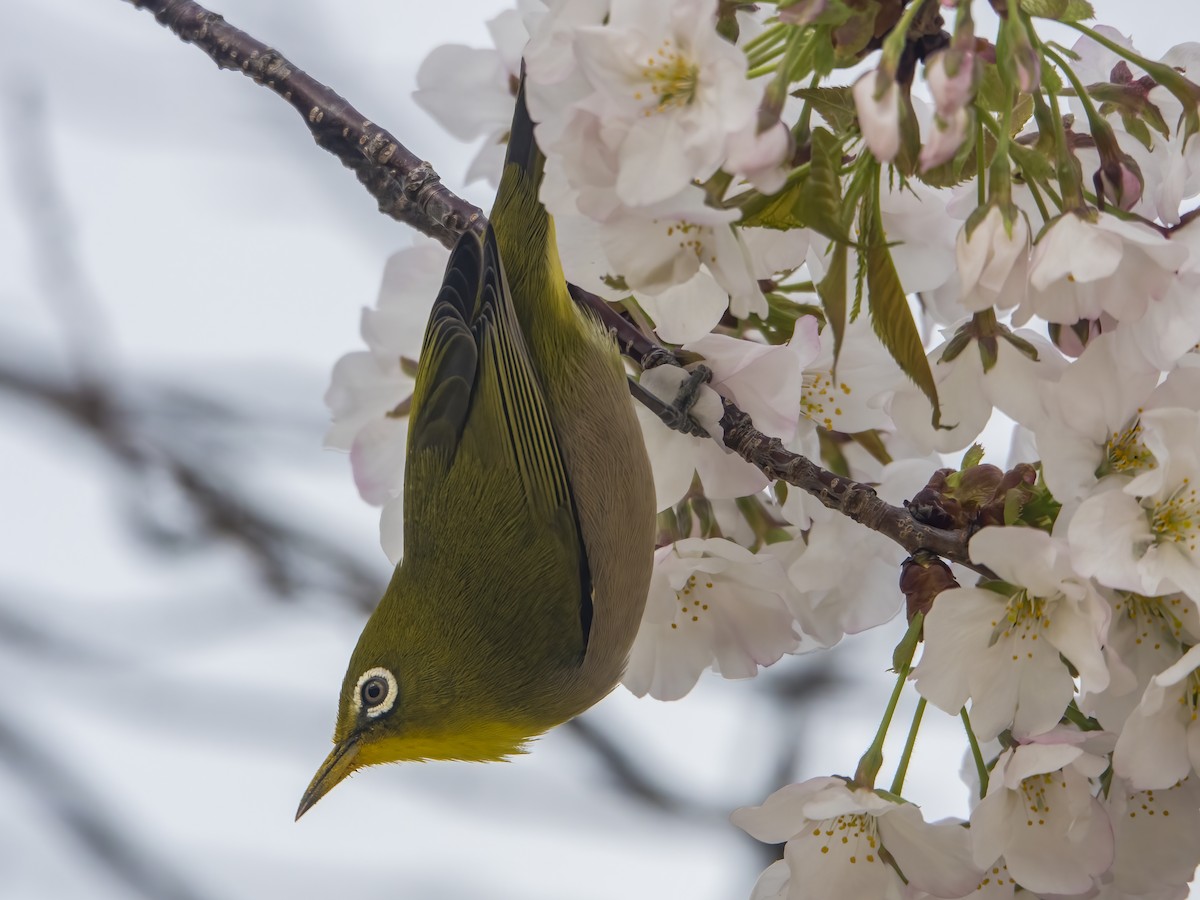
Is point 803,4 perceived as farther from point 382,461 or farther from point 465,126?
point 382,461

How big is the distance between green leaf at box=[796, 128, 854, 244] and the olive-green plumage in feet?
4.68

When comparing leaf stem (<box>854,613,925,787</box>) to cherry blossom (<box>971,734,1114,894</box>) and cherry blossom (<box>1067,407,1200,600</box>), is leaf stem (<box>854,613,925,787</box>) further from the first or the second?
cherry blossom (<box>1067,407,1200,600</box>)

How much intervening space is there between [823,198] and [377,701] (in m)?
1.87

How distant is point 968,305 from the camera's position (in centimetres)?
143

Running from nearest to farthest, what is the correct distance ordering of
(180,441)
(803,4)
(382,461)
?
(803,4)
(382,461)
(180,441)

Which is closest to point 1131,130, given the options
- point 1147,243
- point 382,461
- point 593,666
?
point 1147,243

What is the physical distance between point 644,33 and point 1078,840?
1.21 m

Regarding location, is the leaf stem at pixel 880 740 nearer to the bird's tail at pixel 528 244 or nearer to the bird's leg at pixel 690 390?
the bird's leg at pixel 690 390

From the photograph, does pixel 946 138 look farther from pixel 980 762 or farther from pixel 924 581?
pixel 980 762

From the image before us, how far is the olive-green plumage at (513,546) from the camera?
282 cm

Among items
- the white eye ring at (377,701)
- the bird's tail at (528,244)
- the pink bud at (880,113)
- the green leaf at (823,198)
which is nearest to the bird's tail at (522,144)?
the bird's tail at (528,244)

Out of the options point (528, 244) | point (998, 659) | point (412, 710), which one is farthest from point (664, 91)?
point (412, 710)

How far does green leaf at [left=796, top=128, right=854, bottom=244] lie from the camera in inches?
51.0

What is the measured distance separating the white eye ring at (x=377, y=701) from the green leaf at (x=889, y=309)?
1.77 meters
